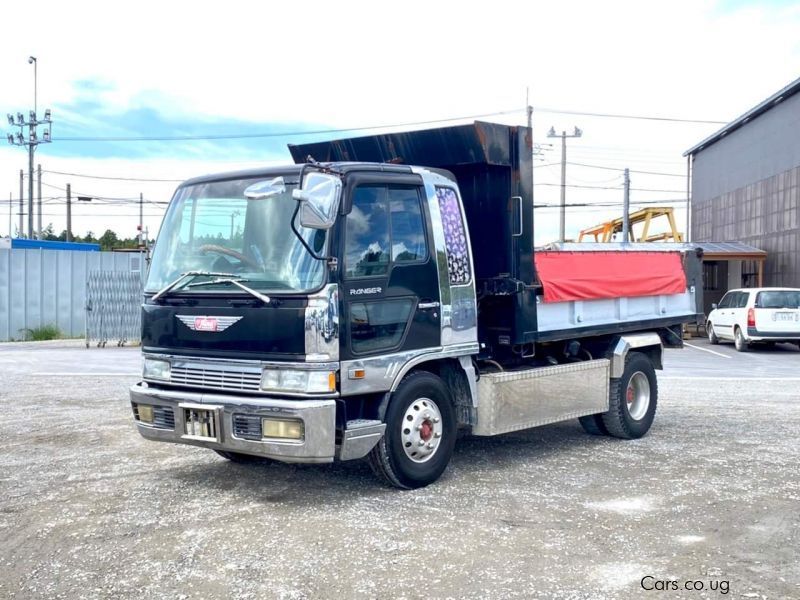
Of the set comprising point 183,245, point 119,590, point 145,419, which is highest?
point 183,245

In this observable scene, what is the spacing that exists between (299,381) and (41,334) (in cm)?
2112

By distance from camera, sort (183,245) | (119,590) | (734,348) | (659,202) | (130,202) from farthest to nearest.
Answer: (130,202)
(659,202)
(734,348)
(183,245)
(119,590)

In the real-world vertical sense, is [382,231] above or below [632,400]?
above

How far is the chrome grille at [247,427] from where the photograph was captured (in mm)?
6293

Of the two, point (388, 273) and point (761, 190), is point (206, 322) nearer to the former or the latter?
point (388, 273)

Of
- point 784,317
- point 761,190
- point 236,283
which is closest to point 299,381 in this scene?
point 236,283

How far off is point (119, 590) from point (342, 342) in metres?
2.24

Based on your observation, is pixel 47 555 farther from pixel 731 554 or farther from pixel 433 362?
pixel 731 554

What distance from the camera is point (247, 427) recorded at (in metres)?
6.34

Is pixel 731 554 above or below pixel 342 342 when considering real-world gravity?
below

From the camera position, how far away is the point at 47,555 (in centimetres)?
543

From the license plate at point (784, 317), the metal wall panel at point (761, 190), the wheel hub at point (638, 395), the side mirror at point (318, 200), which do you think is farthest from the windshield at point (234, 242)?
the metal wall panel at point (761, 190)

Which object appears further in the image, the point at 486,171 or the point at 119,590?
the point at 486,171

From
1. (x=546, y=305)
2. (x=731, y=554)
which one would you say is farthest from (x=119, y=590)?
(x=546, y=305)
